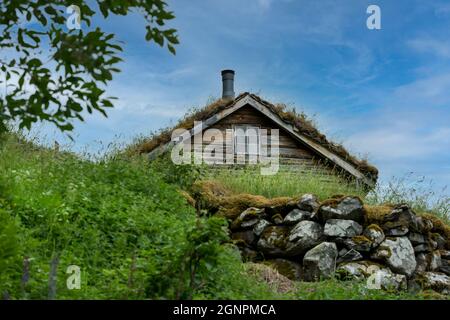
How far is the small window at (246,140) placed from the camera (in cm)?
1596

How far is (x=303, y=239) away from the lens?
10516 mm

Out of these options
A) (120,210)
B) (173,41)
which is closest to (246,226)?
(120,210)

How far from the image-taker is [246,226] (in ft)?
36.6

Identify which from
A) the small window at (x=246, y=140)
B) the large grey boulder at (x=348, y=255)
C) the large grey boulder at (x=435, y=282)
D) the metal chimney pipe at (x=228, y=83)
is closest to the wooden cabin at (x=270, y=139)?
the small window at (x=246, y=140)

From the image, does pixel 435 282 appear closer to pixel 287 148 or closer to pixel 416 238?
pixel 416 238

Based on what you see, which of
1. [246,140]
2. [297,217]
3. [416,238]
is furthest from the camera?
[246,140]

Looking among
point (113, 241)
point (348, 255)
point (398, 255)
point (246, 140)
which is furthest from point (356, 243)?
point (246, 140)

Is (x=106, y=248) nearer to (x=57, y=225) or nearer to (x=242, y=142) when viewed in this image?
(x=57, y=225)

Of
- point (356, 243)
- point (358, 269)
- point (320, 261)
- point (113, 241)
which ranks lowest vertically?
point (358, 269)

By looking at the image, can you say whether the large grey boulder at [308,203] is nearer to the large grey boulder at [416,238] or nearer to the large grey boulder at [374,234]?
the large grey boulder at [374,234]

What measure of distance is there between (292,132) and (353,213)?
5.69 metres

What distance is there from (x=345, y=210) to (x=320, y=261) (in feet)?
3.94

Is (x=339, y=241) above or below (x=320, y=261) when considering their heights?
above

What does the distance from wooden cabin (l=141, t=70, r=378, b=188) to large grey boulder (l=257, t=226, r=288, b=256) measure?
4903mm
